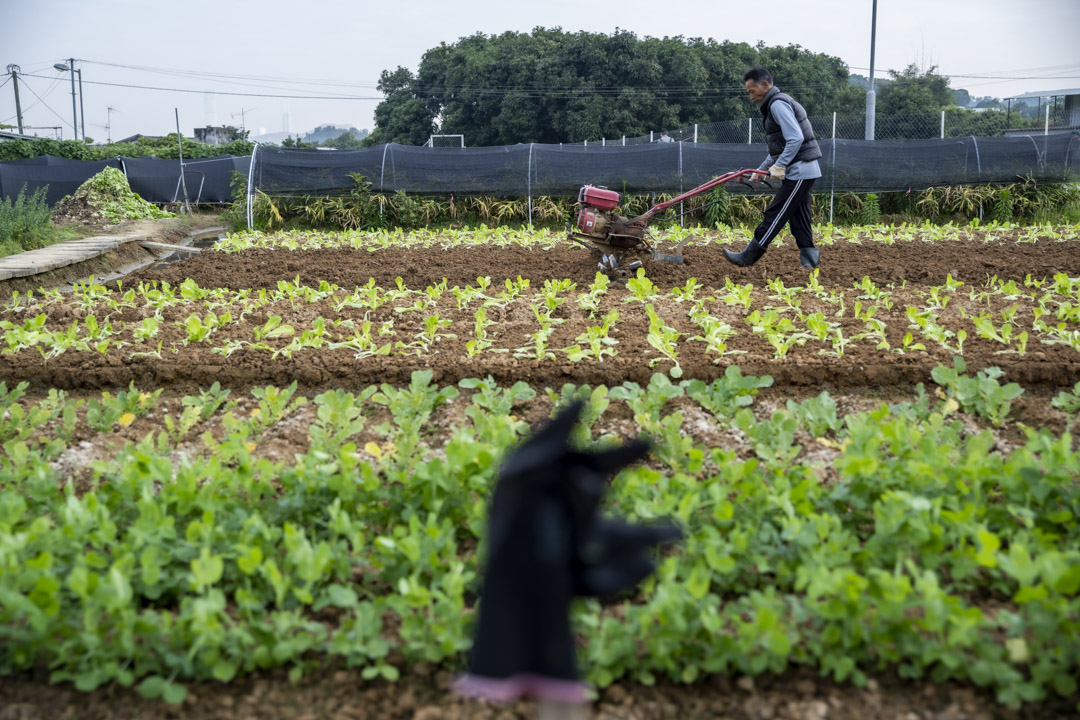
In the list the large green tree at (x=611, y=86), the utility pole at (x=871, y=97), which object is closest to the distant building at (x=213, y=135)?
the large green tree at (x=611, y=86)

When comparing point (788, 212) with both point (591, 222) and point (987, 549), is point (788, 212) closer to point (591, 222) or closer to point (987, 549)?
point (591, 222)

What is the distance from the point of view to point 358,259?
10258 mm

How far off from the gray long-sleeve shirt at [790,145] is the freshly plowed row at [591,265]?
932 millimetres

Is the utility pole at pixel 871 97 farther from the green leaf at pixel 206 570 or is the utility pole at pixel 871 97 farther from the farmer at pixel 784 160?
the green leaf at pixel 206 570

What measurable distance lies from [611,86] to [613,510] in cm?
4431

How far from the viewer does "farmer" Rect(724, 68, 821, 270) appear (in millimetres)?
7457

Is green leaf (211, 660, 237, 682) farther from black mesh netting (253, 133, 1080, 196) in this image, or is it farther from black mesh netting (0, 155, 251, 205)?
black mesh netting (0, 155, 251, 205)

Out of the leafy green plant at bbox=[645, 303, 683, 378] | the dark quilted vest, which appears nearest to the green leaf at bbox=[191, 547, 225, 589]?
the leafy green plant at bbox=[645, 303, 683, 378]

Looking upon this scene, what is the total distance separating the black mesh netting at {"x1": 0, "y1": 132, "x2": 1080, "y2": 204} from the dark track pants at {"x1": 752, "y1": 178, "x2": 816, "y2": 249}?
6.69 meters

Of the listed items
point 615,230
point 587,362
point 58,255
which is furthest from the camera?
point 58,255

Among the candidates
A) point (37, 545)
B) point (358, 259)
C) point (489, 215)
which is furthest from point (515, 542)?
point (489, 215)

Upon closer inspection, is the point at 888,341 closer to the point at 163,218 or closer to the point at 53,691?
the point at 53,691

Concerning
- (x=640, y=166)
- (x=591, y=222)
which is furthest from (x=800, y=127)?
(x=640, y=166)

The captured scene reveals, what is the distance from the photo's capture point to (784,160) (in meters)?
7.48
